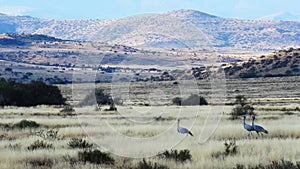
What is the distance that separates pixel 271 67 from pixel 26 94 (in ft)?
213

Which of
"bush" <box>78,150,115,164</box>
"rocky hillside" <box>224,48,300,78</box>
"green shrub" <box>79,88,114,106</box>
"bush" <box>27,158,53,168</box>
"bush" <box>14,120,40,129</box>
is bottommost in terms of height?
"green shrub" <box>79,88,114,106</box>

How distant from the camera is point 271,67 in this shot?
332ft

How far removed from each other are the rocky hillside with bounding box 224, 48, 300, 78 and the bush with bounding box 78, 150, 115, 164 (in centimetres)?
8498

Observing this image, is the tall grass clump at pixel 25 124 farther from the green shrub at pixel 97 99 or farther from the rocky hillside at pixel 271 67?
the rocky hillside at pixel 271 67

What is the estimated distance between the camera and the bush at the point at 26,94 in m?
44.6

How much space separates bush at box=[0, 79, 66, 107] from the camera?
44.6 m

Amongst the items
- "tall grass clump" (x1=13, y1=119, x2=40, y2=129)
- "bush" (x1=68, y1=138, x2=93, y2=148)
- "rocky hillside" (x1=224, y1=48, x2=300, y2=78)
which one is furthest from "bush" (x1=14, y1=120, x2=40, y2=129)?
"rocky hillside" (x1=224, y1=48, x2=300, y2=78)

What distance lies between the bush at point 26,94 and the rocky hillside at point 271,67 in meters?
55.2

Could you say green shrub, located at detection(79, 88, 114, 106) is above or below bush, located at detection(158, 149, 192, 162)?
below

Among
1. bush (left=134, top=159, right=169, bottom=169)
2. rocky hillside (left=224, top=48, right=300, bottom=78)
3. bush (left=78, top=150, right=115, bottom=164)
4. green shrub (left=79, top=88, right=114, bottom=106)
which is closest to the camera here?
bush (left=134, top=159, right=169, bottom=169)

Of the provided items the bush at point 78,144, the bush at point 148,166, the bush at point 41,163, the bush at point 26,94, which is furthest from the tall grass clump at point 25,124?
the bush at point 26,94

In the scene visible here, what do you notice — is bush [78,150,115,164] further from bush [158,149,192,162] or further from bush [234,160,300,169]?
bush [234,160,300,169]

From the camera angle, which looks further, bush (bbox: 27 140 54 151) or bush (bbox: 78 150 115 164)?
bush (bbox: 27 140 54 151)

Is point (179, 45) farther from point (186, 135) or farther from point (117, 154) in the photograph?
point (117, 154)
